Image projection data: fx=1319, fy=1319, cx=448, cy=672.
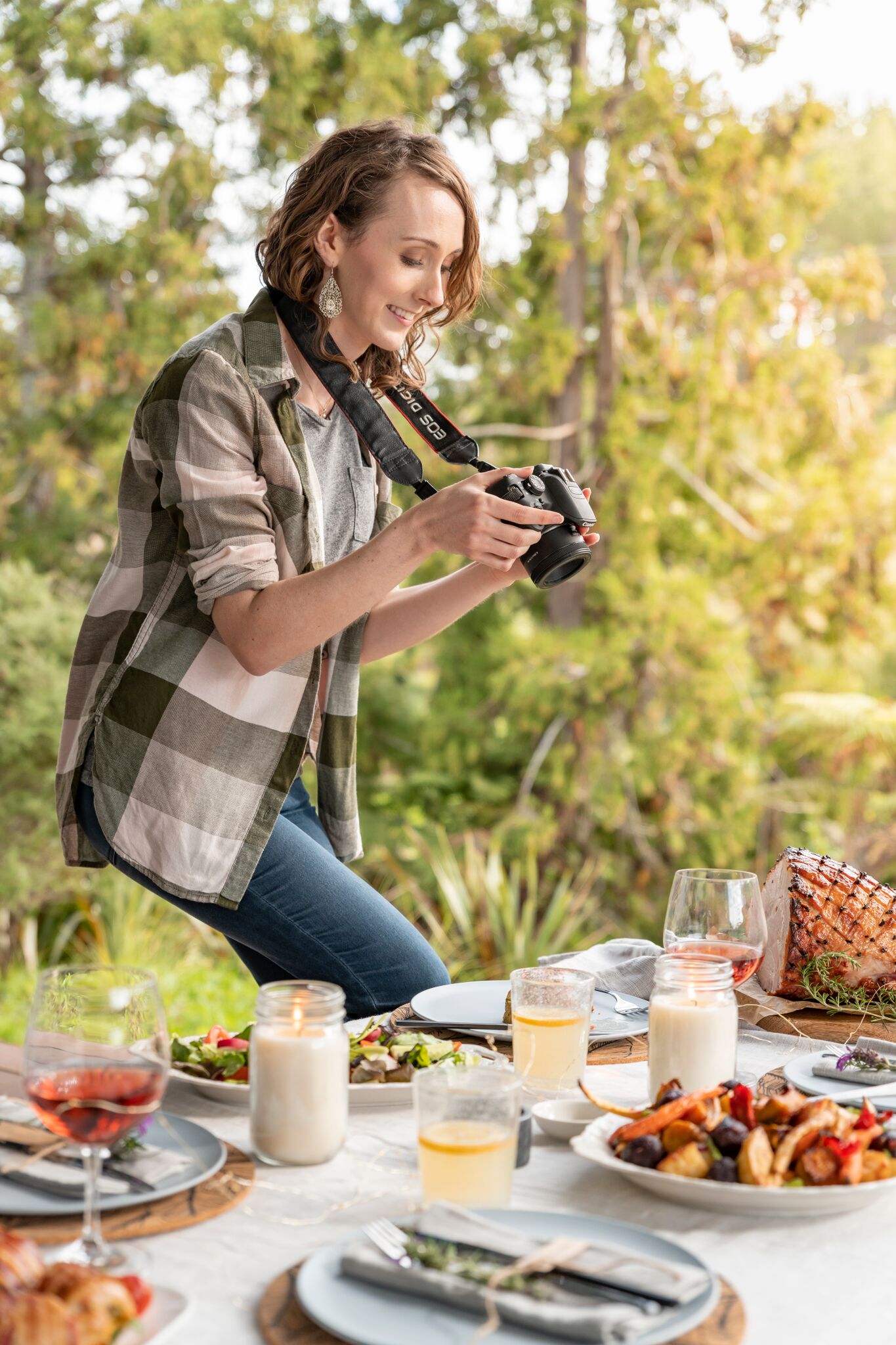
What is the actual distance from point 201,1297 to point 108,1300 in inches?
4.4

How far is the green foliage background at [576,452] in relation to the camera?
5090 mm

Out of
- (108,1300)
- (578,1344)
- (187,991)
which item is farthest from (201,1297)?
(187,991)

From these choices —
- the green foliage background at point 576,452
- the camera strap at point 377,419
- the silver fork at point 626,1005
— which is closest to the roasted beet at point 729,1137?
the silver fork at point 626,1005

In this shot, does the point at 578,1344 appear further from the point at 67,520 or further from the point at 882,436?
the point at 67,520

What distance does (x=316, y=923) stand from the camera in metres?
1.77

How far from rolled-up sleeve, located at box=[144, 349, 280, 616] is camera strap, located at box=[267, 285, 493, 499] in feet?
0.51

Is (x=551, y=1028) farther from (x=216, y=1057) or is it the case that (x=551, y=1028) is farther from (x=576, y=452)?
(x=576, y=452)

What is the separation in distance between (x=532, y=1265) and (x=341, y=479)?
1.39 metres

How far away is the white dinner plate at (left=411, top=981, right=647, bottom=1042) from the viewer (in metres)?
1.33

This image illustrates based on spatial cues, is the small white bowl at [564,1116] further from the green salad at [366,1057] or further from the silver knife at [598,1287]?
the silver knife at [598,1287]

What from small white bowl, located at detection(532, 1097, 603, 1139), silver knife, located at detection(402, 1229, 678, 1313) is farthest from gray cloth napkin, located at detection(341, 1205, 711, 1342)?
small white bowl, located at detection(532, 1097, 603, 1139)

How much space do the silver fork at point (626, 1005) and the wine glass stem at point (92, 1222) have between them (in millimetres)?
708

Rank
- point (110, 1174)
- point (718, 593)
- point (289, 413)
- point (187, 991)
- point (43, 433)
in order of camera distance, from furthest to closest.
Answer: point (43, 433) → point (718, 593) → point (187, 991) → point (289, 413) → point (110, 1174)

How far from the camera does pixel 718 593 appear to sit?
218 inches
